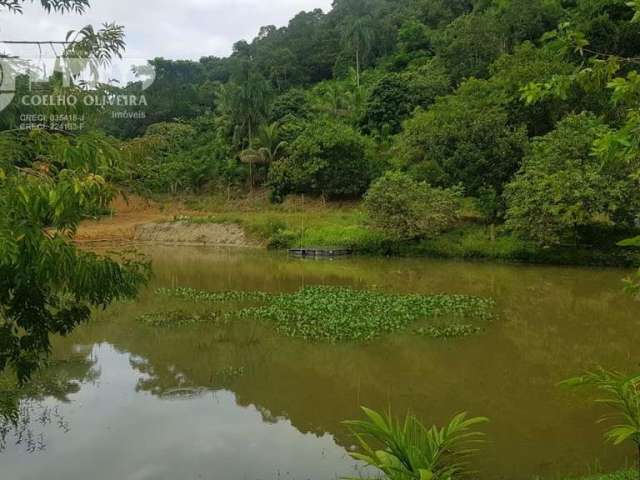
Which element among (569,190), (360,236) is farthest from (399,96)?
(569,190)

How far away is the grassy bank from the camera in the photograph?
851 inches

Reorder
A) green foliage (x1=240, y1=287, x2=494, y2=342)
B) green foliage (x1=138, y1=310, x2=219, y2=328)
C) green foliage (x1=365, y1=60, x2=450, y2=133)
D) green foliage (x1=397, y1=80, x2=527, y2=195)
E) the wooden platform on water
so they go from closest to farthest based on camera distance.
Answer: green foliage (x1=240, y1=287, x2=494, y2=342) → green foliage (x1=138, y1=310, x2=219, y2=328) → green foliage (x1=397, y1=80, x2=527, y2=195) → the wooden platform on water → green foliage (x1=365, y1=60, x2=450, y2=133)

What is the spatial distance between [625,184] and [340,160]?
17570 millimetres

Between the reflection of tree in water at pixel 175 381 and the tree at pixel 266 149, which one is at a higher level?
the tree at pixel 266 149

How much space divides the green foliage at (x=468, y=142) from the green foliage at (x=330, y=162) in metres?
7.18

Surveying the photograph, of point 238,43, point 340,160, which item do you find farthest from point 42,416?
point 238,43

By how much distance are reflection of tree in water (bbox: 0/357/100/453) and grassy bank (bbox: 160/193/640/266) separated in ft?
56.6

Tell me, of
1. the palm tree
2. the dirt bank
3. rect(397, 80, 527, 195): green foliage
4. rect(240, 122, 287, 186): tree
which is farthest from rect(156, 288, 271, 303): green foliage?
the palm tree

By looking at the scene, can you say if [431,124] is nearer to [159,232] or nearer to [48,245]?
[159,232]

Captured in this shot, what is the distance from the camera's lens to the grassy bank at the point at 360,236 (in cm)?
2162

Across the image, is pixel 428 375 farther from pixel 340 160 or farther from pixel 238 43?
pixel 238 43

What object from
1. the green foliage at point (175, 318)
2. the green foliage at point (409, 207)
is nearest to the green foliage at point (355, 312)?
the green foliage at point (175, 318)

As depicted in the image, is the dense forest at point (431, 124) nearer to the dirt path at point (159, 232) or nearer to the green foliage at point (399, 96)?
the green foliage at point (399, 96)

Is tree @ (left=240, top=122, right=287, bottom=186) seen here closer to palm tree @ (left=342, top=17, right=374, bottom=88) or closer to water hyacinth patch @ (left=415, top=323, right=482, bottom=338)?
palm tree @ (left=342, top=17, right=374, bottom=88)
